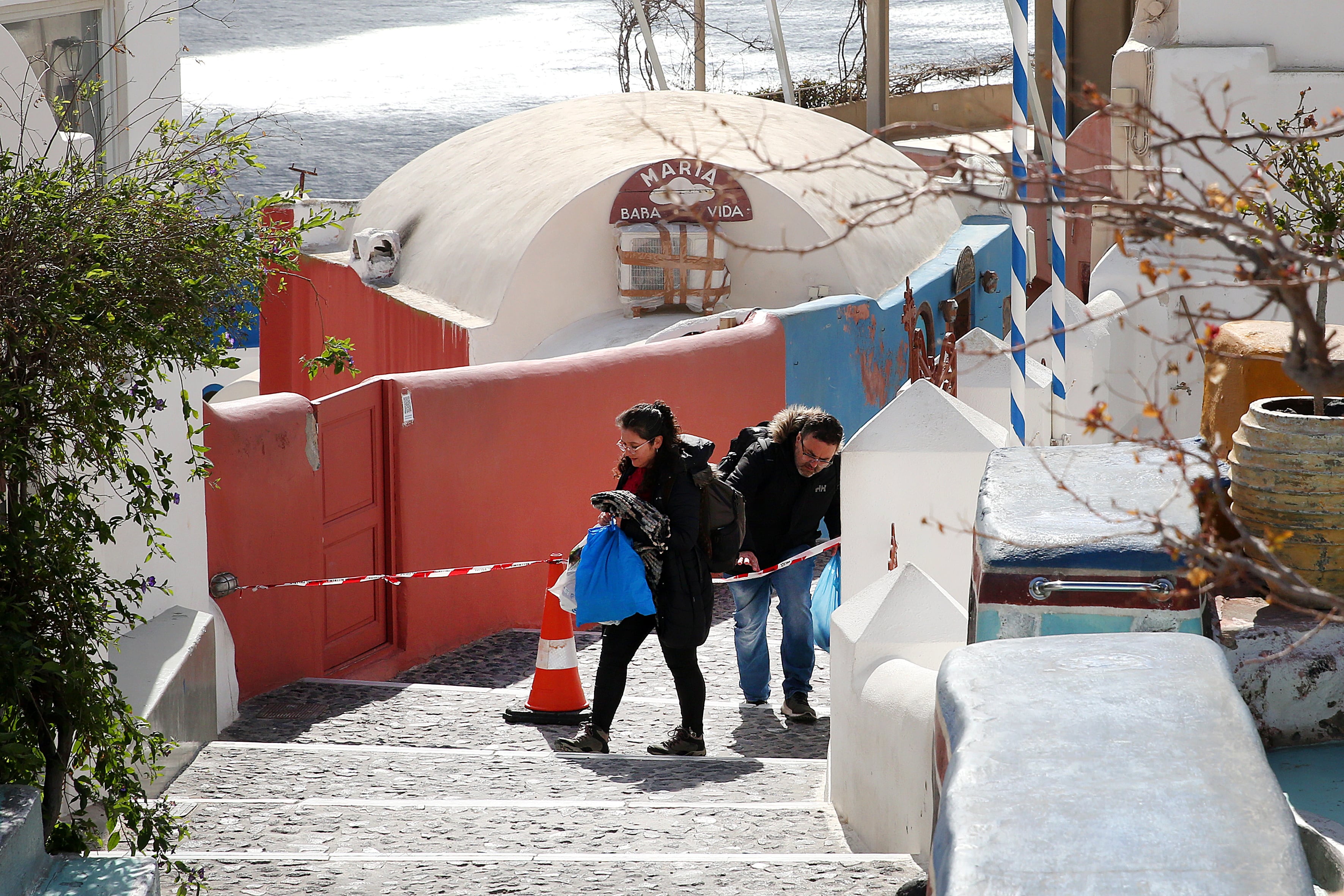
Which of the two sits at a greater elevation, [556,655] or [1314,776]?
[1314,776]

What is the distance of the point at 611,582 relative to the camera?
625cm

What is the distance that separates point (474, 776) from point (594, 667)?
261cm

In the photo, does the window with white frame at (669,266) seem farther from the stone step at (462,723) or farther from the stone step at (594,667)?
the stone step at (462,723)

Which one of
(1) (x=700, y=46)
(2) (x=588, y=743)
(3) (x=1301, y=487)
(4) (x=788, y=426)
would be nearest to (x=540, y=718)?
(2) (x=588, y=743)

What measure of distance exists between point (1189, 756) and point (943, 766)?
0.68 m

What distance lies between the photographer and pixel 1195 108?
1026 cm

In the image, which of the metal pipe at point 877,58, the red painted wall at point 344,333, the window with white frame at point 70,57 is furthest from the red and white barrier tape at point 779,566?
the metal pipe at point 877,58

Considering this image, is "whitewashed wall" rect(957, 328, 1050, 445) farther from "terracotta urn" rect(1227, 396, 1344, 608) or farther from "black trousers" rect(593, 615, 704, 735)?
"terracotta urn" rect(1227, 396, 1344, 608)

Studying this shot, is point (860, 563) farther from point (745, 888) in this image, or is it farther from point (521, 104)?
point (521, 104)

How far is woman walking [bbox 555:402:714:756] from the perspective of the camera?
6.34 metres

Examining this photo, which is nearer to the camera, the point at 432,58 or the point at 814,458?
the point at 814,458

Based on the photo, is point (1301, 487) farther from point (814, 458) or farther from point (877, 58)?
point (877, 58)

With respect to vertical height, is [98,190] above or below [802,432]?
above

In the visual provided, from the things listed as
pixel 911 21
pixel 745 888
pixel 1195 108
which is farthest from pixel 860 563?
pixel 911 21
